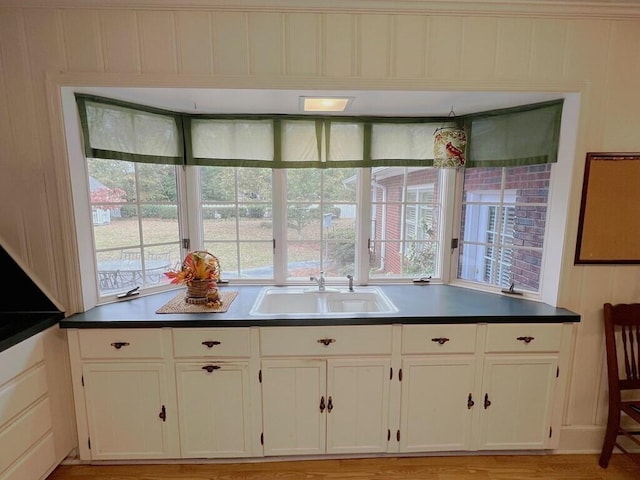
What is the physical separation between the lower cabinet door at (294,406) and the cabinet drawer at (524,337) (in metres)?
0.97

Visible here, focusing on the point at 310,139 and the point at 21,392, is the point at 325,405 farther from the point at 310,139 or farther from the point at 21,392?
the point at 310,139

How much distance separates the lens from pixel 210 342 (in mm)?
1653

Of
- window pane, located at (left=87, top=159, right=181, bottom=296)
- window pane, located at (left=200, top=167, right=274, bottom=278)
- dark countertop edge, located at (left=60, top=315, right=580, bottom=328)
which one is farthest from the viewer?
window pane, located at (left=200, top=167, right=274, bottom=278)

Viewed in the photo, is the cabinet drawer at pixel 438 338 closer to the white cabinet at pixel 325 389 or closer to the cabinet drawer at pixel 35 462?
the white cabinet at pixel 325 389

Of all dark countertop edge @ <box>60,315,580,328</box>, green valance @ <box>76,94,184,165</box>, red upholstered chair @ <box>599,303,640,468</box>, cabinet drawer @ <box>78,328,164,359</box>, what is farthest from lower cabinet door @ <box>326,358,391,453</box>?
green valance @ <box>76,94,184,165</box>

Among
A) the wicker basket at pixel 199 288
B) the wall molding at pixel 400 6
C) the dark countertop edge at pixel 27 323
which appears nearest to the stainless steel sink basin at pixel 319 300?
the wicker basket at pixel 199 288

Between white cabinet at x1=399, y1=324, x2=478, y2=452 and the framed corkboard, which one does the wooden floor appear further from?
the framed corkboard

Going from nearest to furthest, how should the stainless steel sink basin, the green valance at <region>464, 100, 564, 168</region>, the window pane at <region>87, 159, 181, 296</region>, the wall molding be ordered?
the wall molding < the green valance at <region>464, 100, 564, 168</region> < the window pane at <region>87, 159, 181, 296</region> < the stainless steel sink basin

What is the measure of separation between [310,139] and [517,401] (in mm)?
2109

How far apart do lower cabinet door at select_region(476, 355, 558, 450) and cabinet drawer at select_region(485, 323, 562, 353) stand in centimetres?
5

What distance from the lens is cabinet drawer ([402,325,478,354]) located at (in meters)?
1.70

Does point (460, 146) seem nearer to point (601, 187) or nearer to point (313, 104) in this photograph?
point (601, 187)

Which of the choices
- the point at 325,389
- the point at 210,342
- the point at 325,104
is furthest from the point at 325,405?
the point at 325,104

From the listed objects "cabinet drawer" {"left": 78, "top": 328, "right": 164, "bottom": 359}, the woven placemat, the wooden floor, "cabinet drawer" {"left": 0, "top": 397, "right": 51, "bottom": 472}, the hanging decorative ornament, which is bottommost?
the wooden floor
